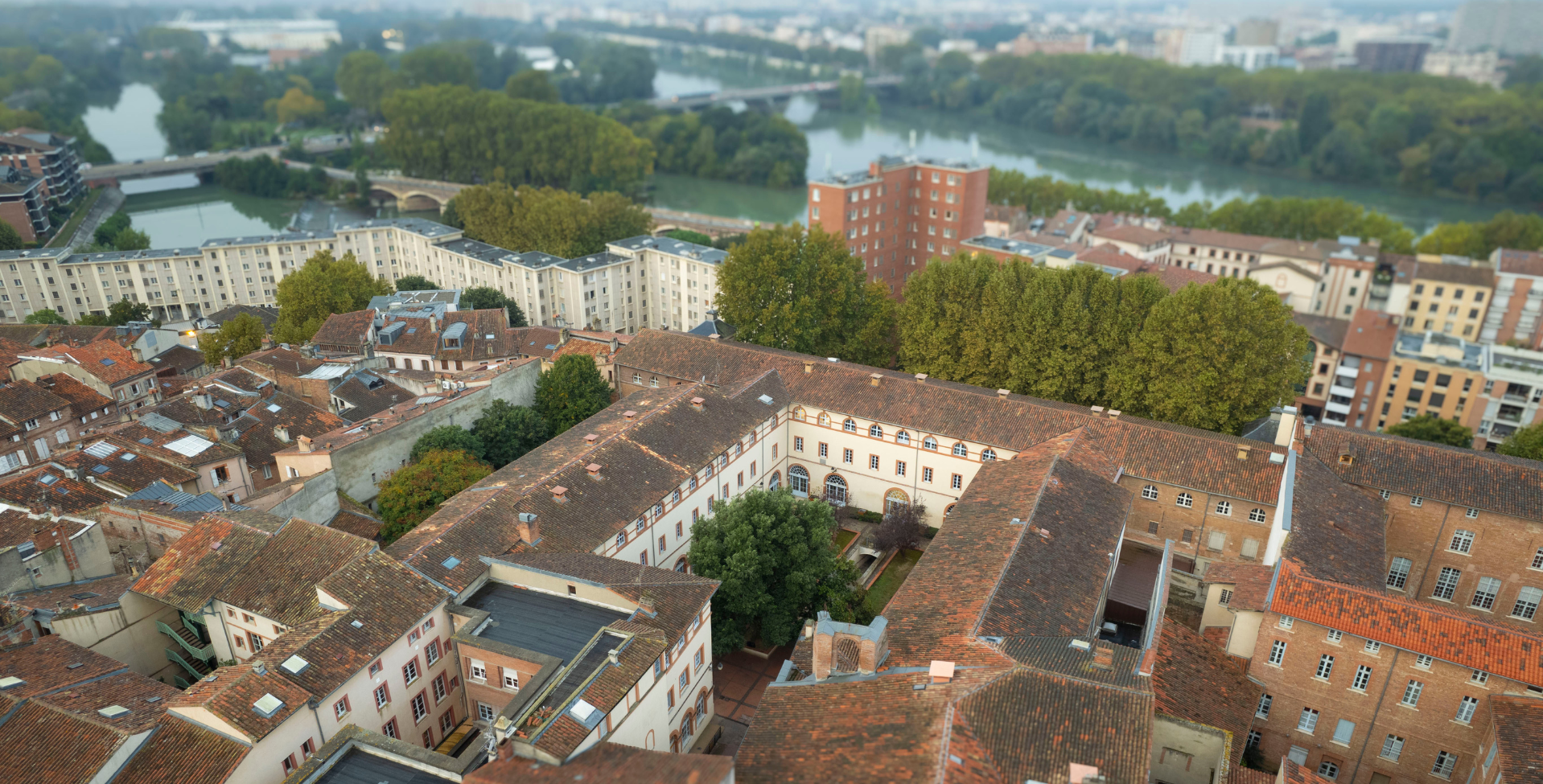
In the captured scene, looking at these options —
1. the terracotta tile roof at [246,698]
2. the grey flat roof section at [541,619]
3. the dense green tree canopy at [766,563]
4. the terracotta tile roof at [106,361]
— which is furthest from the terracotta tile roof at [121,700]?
the terracotta tile roof at [106,361]

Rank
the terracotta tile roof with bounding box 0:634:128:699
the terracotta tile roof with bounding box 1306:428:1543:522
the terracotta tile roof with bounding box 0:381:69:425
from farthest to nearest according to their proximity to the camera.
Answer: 1. the terracotta tile roof with bounding box 0:381:69:425
2. the terracotta tile roof with bounding box 1306:428:1543:522
3. the terracotta tile roof with bounding box 0:634:128:699

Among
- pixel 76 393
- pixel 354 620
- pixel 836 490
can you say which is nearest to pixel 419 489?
pixel 354 620

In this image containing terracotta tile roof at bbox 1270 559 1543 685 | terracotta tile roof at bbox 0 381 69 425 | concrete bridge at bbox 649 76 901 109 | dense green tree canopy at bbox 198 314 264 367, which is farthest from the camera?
concrete bridge at bbox 649 76 901 109

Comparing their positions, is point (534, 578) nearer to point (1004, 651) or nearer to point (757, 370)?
point (1004, 651)

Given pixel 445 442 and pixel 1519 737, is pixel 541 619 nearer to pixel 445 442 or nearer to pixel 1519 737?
pixel 445 442

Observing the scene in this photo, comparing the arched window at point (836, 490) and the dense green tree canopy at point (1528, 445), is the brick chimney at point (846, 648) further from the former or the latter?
the dense green tree canopy at point (1528, 445)

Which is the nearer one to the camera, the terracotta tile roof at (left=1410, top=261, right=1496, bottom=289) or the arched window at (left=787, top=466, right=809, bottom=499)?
the arched window at (left=787, top=466, right=809, bottom=499)

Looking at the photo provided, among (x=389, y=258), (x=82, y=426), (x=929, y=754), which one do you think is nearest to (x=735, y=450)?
(x=929, y=754)

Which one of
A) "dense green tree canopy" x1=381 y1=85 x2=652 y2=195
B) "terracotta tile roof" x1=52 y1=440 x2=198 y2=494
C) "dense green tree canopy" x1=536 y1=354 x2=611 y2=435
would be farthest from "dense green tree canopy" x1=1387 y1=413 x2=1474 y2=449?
"dense green tree canopy" x1=381 y1=85 x2=652 y2=195

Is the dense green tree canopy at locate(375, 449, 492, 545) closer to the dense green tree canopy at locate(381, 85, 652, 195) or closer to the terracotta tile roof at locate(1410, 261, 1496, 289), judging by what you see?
the terracotta tile roof at locate(1410, 261, 1496, 289)
